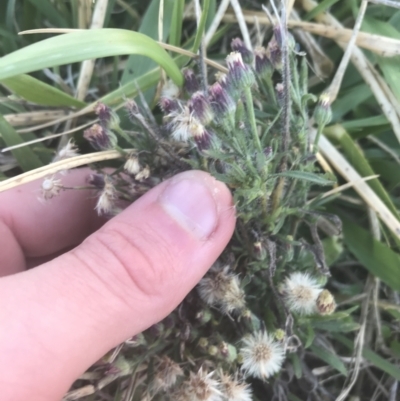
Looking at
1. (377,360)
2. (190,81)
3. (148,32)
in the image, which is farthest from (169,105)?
(377,360)

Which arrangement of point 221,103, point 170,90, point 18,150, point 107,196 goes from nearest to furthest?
point 221,103, point 107,196, point 170,90, point 18,150

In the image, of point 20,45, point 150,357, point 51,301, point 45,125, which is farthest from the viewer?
point 20,45

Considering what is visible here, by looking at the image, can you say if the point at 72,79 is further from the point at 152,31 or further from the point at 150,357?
the point at 150,357

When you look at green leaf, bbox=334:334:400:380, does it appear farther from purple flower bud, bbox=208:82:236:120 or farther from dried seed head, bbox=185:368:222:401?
purple flower bud, bbox=208:82:236:120

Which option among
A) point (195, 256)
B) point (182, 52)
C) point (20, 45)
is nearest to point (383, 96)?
point (182, 52)

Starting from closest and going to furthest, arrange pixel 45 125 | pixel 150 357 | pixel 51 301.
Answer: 1. pixel 51 301
2. pixel 150 357
3. pixel 45 125

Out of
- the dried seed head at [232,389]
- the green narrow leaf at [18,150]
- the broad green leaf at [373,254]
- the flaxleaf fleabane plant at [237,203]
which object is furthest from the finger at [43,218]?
the broad green leaf at [373,254]

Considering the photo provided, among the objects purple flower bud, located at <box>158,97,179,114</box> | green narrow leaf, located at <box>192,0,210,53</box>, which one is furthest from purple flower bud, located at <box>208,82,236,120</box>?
green narrow leaf, located at <box>192,0,210,53</box>

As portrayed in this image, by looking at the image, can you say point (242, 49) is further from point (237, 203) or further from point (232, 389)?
point (232, 389)
